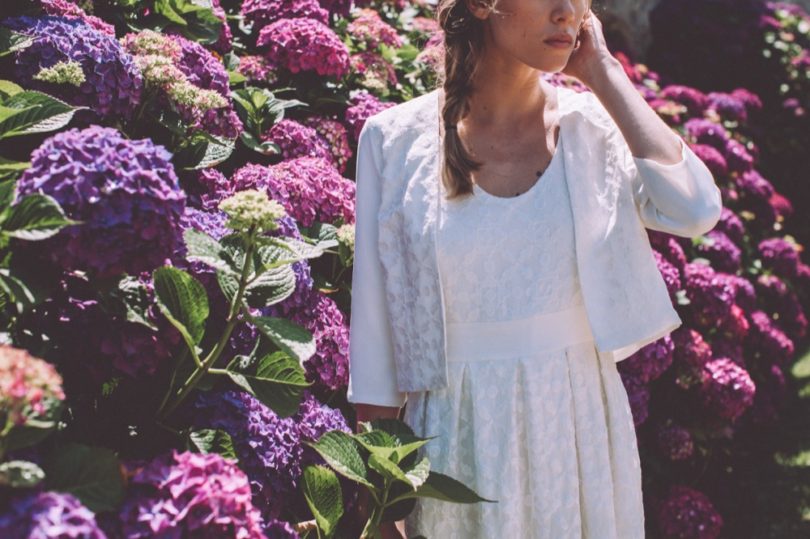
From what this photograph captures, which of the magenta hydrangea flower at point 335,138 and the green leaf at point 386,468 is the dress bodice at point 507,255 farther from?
the magenta hydrangea flower at point 335,138

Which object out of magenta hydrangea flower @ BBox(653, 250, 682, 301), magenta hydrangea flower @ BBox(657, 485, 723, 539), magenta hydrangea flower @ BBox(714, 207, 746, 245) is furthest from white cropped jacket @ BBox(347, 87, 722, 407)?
magenta hydrangea flower @ BBox(714, 207, 746, 245)

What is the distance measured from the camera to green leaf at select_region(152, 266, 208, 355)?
135 centimetres

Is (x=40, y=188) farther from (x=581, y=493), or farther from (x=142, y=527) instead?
(x=581, y=493)

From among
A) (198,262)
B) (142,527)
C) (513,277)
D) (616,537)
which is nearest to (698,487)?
(616,537)

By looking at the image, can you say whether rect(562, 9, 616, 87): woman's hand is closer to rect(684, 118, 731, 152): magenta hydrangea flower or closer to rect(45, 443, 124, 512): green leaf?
rect(45, 443, 124, 512): green leaf

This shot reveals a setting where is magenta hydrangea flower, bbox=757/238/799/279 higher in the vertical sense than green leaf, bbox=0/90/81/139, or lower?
lower

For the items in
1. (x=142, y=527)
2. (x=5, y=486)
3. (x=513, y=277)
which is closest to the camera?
(x=5, y=486)

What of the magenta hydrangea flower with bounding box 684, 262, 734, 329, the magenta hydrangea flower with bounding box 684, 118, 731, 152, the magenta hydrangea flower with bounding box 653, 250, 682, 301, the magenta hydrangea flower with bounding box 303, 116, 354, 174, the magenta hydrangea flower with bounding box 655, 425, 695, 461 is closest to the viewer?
the magenta hydrangea flower with bounding box 303, 116, 354, 174

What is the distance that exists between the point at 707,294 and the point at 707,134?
1362 mm

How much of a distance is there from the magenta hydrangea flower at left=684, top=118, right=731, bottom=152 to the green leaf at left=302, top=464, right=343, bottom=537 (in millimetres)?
3770

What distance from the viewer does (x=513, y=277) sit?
6.07 ft

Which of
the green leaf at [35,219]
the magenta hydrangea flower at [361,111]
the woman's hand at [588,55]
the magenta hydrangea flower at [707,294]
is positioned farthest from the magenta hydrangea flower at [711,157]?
the green leaf at [35,219]

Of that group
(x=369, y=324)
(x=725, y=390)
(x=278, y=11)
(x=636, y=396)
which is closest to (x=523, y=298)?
(x=369, y=324)

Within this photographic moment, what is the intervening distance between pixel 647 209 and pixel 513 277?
0.31 metres
